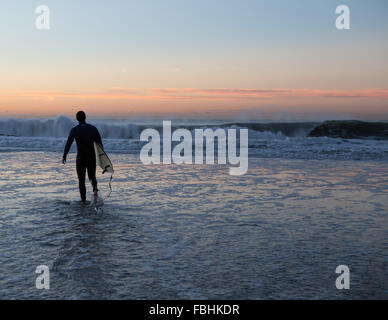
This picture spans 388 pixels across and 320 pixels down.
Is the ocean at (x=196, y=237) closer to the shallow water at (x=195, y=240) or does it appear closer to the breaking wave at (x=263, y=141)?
the shallow water at (x=195, y=240)

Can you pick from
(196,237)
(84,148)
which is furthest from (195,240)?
(84,148)

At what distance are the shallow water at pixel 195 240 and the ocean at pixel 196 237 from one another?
0.02 m

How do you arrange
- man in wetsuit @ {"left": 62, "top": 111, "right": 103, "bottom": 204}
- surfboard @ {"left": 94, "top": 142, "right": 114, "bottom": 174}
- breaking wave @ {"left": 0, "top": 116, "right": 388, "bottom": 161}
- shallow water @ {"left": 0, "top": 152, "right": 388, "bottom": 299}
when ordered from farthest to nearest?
breaking wave @ {"left": 0, "top": 116, "right": 388, "bottom": 161}, surfboard @ {"left": 94, "top": 142, "right": 114, "bottom": 174}, man in wetsuit @ {"left": 62, "top": 111, "right": 103, "bottom": 204}, shallow water @ {"left": 0, "top": 152, "right": 388, "bottom": 299}

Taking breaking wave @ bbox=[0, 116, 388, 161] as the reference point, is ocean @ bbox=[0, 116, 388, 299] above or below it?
below

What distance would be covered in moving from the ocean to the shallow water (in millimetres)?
16

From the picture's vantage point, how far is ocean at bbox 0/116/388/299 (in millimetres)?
3904

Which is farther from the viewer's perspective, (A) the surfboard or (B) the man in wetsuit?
(A) the surfboard

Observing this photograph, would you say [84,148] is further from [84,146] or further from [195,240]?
[195,240]

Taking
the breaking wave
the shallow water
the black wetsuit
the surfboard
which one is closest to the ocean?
the shallow water

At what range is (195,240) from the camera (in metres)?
5.50

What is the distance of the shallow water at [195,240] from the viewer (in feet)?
12.8

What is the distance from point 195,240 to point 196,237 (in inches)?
5.9

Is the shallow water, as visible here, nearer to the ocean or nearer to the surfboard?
the ocean
